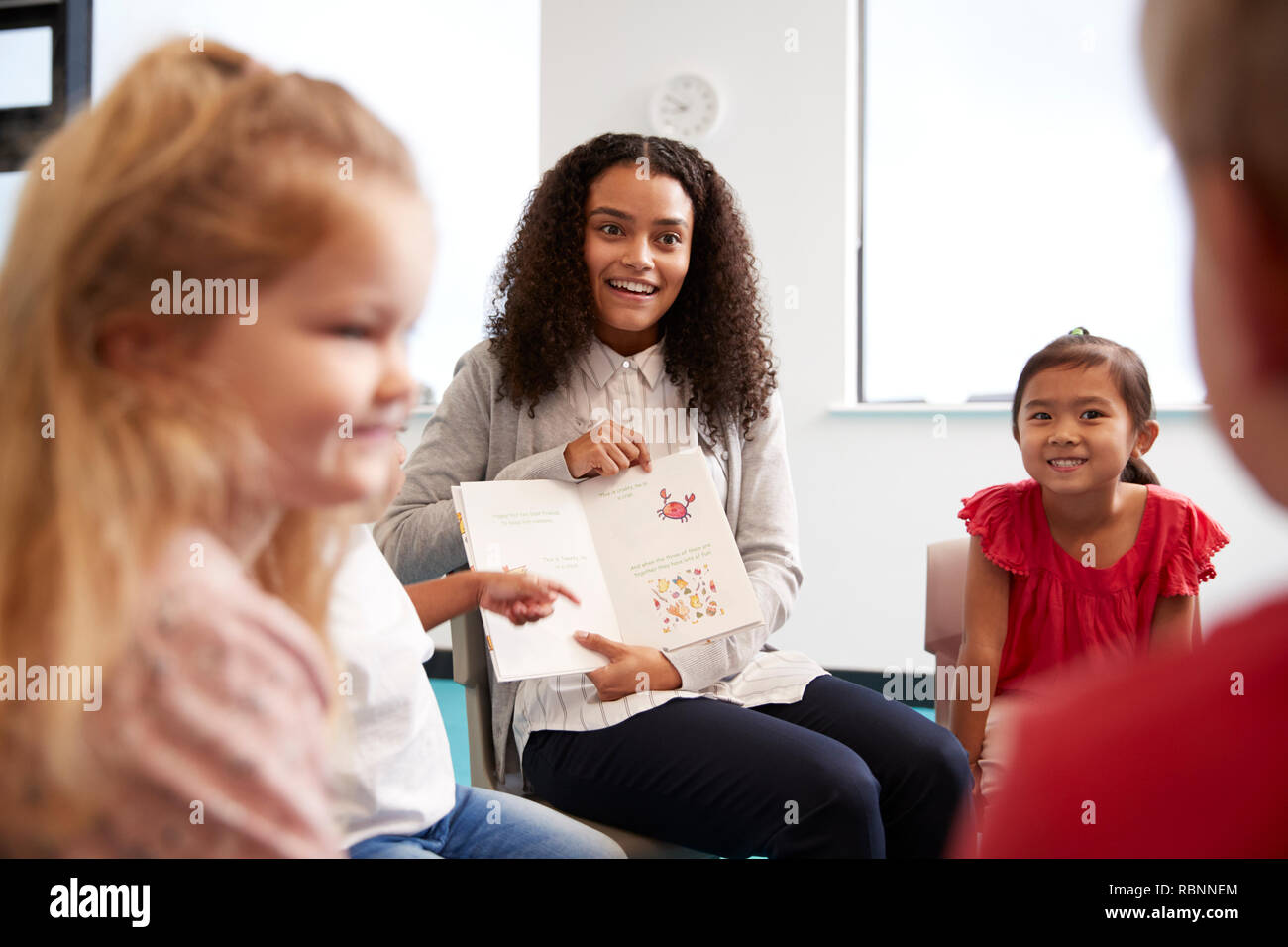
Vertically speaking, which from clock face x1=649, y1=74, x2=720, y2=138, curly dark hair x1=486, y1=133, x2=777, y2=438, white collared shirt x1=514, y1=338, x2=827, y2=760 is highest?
clock face x1=649, y1=74, x2=720, y2=138

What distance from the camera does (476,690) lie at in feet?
3.76

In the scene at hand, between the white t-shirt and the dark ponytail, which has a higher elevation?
the dark ponytail

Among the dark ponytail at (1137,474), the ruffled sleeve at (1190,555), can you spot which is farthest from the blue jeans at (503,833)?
the dark ponytail at (1137,474)

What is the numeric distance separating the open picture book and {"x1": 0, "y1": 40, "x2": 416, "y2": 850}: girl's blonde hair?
0.62 m

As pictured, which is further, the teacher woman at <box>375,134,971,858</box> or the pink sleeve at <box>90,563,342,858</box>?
the teacher woman at <box>375,134,971,858</box>

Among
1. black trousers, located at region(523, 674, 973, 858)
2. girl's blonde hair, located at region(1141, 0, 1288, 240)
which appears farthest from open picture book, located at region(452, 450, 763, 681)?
girl's blonde hair, located at region(1141, 0, 1288, 240)

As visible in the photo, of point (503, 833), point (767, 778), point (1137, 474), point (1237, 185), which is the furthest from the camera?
point (1137, 474)

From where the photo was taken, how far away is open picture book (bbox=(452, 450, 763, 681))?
0.95 metres

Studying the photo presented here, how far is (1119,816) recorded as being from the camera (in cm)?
26

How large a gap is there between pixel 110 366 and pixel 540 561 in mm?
664

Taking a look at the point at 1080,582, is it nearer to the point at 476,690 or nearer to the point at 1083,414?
the point at 1083,414

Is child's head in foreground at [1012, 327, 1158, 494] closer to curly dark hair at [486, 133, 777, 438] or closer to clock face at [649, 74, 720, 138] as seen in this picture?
curly dark hair at [486, 133, 777, 438]

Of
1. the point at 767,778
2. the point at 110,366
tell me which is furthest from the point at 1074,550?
the point at 110,366
